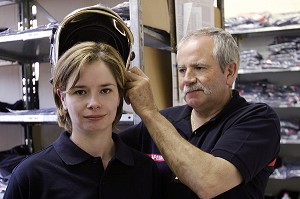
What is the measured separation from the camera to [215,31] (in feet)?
4.35

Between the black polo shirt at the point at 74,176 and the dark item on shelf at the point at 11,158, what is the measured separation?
122 centimetres

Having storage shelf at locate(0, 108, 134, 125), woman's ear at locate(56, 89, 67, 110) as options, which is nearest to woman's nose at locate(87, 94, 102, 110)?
woman's ear at locate(56, 89, 67, 110)

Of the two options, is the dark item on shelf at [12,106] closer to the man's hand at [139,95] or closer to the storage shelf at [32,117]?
the storage shelf at [32,117]

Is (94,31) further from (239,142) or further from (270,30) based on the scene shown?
(270,30)

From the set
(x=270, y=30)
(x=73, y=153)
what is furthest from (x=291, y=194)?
(x=73, y=153)

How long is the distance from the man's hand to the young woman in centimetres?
4

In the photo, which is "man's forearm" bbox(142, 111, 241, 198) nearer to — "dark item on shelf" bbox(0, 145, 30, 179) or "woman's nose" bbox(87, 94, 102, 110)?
"woman's nose" bbox(87, 94, 102, 110)

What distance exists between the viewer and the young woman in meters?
0.98

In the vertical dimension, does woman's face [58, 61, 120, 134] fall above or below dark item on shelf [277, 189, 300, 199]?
above

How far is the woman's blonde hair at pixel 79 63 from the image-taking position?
982 millimetres

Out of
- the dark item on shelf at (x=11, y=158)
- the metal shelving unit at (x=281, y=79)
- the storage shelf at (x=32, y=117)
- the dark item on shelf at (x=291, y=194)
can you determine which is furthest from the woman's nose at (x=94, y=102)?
the dark item on shelf at (x=291, y=194)

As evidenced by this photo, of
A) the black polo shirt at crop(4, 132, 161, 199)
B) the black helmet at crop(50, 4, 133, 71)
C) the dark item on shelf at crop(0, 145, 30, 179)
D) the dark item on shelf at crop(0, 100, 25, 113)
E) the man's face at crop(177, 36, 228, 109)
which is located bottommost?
the dark item on shelf at crop(0, 145, 30, 179)

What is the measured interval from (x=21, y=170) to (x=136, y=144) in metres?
0.56

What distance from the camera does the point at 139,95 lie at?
1.12 m
